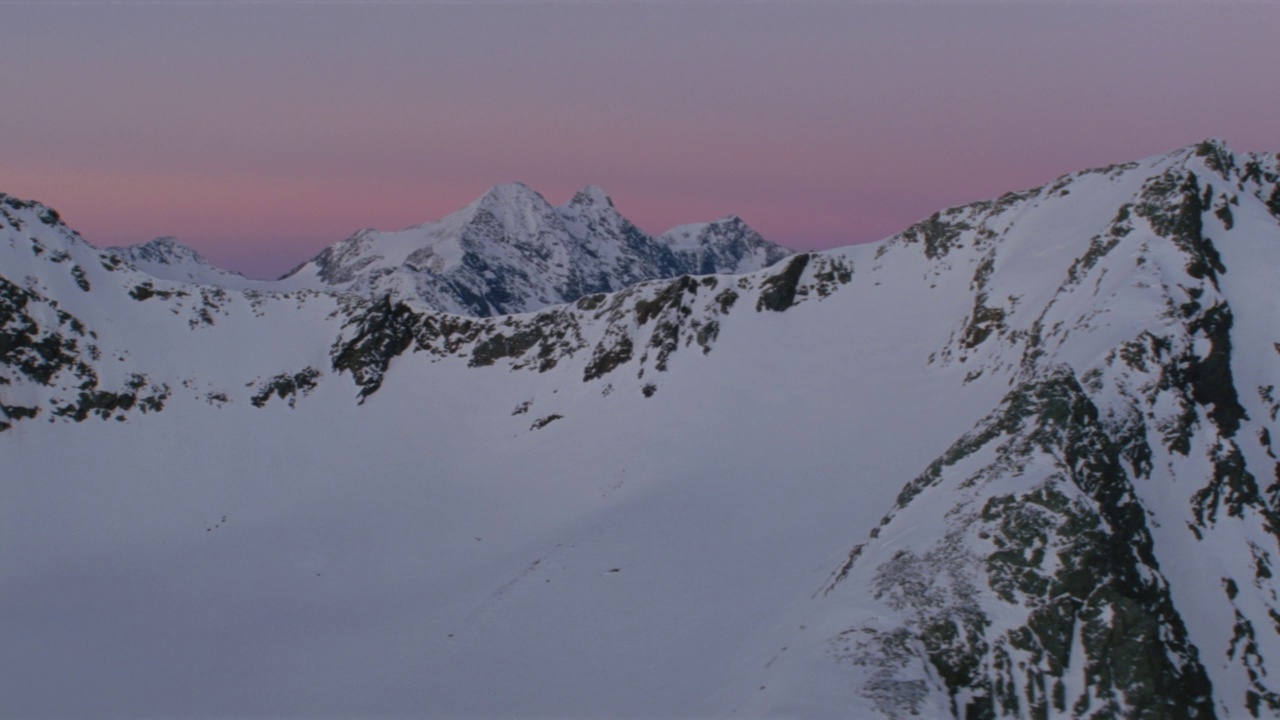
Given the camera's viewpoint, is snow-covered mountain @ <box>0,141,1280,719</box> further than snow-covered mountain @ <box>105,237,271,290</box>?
No

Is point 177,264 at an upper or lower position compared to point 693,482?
upper

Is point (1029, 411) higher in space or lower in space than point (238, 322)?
lower

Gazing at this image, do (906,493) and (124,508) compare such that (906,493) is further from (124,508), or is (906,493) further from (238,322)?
(238,322)

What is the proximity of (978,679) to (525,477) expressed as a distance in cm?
4290

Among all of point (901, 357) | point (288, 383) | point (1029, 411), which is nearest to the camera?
point (1029, 411)

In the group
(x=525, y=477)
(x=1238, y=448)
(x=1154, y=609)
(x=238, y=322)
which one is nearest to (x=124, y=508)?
(x=238, y=322)

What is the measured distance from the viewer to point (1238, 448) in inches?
1296

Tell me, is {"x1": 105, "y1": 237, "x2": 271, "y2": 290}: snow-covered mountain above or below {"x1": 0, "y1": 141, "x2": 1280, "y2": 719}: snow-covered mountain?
above

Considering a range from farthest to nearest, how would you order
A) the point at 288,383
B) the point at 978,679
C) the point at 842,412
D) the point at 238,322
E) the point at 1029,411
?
the point at 238,322 → the point at 288,383 → the point at 842,412 → the point at 1029,411 → the point at 978,679

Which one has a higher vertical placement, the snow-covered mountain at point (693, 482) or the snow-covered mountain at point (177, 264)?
the snow-covered mountain at point (177, 264)

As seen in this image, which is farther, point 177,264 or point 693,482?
point 177,264

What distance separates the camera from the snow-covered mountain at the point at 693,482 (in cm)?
2611

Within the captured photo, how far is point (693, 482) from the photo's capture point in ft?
171

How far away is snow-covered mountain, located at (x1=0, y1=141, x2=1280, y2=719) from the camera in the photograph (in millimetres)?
26109
